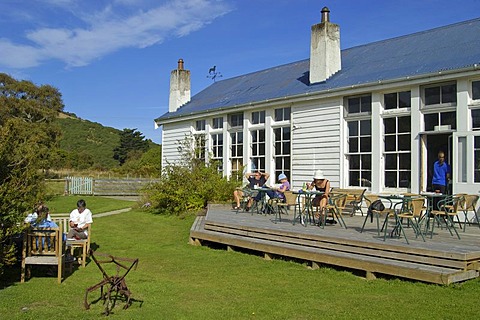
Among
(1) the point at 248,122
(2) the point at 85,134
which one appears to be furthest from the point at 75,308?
(2) the point at 85,134

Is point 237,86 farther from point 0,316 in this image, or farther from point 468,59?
point 0,316

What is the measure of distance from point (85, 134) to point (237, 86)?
63.3 metres

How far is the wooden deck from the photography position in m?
7.55

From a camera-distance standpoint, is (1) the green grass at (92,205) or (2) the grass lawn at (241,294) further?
(1) the green grass at (92,205)

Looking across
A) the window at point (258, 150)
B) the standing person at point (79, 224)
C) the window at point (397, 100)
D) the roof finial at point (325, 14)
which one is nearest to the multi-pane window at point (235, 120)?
the window at point (258, 150)

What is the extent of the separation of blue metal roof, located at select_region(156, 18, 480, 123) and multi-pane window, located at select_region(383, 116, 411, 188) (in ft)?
3.96

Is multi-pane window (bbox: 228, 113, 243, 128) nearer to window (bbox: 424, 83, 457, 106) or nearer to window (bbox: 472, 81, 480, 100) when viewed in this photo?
window (bbox: 424, 83, 457, 106)

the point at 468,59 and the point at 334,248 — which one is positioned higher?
the point at 468,59

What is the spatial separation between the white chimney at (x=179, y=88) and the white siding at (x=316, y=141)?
9537 millimetres

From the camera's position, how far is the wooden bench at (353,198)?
1268 centimetres

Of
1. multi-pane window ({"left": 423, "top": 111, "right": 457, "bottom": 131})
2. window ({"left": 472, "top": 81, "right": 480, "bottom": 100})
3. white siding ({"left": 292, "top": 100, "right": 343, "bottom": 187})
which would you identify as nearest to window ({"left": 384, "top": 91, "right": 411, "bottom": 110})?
multi-pane window ({"left": 423, "top": 111, "right": 457, "bottom": 131})

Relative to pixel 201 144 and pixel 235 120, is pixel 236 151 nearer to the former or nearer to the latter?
pixel 235 120

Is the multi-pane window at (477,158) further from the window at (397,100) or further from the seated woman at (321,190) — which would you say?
the seated woman at (321,190)

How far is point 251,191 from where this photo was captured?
1480cm
